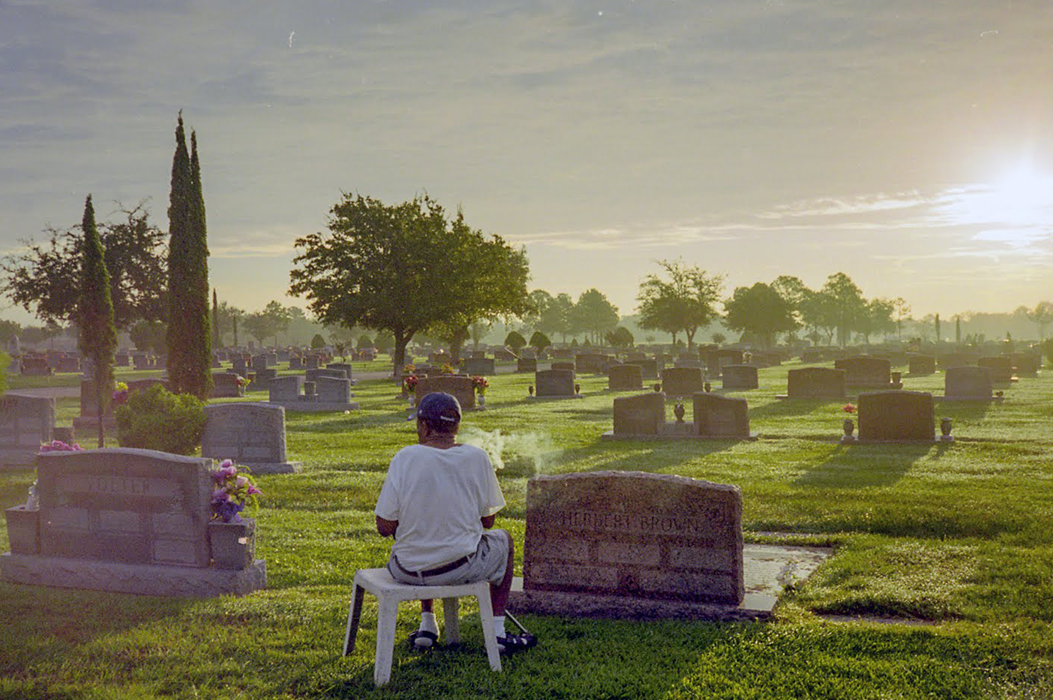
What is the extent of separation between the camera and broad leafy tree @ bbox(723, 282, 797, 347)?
296 ft

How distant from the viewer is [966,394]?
93.9 feet

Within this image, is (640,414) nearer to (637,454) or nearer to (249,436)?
(637,454)

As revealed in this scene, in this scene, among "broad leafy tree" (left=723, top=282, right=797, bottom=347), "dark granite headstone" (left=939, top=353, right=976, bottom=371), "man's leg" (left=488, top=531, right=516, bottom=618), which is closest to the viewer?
"man's leg" (left=488, top=531, right=516, bottom=618)

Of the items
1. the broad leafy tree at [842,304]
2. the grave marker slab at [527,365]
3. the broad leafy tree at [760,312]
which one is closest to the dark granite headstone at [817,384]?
the grave marker slab at [527,365]

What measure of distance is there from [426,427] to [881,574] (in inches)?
204

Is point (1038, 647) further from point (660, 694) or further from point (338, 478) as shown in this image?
point (338, 478)

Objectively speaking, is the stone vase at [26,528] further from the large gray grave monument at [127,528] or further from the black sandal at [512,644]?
the black sandal at [512,644]

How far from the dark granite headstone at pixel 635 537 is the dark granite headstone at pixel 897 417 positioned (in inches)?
523

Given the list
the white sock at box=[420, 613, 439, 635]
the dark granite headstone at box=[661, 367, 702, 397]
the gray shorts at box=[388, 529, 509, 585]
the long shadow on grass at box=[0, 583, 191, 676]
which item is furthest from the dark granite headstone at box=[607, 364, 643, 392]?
the gray shorts at box=[388, 529, 509, 585]

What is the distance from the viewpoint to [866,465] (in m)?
15.9

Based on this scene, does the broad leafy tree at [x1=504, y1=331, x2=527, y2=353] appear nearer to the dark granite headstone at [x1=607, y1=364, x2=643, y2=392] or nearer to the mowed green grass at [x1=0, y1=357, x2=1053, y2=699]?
the dark granite headstone at [x1=607, y1=364, x2=643, y2=392]

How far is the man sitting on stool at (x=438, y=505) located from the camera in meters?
5.80

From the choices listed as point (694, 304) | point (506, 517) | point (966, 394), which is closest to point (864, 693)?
point (506, 517)

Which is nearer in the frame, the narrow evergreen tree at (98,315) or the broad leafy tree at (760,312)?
the narrow evergreen tree at (98,315)
